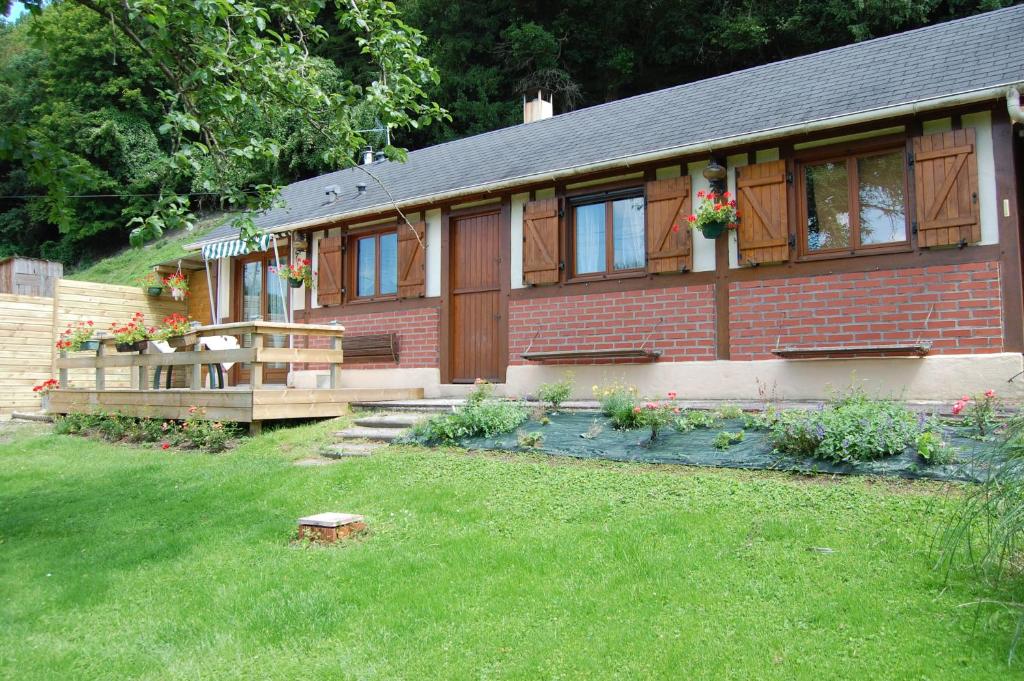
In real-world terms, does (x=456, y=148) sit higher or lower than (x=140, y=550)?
higher

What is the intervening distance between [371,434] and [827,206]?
544 cm

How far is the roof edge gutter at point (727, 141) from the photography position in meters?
6.66

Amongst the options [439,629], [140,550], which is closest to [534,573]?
[439,629]

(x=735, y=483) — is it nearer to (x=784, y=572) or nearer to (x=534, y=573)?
(x=784, y=572)

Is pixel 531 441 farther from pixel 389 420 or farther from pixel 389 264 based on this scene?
pixel 389 264

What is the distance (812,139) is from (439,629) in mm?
6709

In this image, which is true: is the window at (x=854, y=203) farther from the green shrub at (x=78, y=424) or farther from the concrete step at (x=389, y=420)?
the green shrub at (x=78, y=424)

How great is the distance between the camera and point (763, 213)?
8.02 m

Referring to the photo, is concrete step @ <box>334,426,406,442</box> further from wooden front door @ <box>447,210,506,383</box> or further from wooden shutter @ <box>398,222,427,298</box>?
wooden shutter @ <box>398,222,427,298</box>

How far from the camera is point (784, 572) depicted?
3.61 meters

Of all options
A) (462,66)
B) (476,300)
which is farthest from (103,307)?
(462,66)

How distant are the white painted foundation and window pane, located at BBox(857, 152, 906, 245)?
1315 mm

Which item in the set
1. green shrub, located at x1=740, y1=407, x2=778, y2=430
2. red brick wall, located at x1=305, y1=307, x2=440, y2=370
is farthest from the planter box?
green shrub, located at x1=740, y1=407, x2=778, y2=430

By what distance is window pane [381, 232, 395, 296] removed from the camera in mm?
11413
